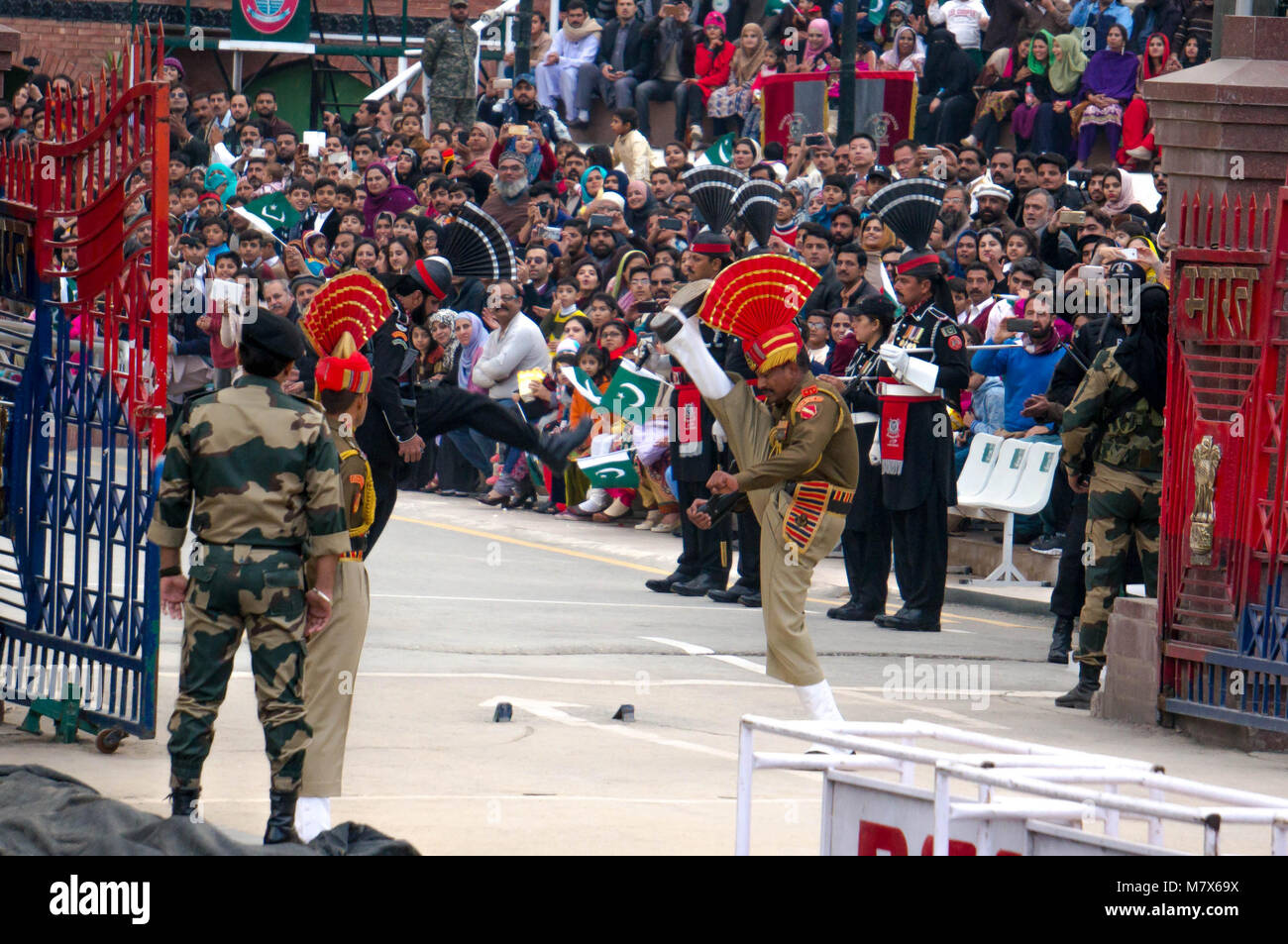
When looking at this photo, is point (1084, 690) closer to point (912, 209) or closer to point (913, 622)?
point (913, 622)

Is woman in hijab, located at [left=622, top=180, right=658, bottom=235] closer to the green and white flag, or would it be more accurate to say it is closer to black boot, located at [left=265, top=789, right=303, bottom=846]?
the green and white flag

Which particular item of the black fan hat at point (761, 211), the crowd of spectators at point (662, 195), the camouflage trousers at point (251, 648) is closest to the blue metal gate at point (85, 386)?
the camouflage trousers at point (251, 648)

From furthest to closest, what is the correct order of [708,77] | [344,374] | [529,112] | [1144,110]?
[529,112] → [708,77] → [1144,110] → [344,374]

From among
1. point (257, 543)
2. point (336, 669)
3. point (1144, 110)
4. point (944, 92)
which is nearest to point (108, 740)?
point (336, 669)

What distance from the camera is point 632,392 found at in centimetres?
1677

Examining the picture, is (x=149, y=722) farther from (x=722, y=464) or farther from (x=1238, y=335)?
(x=722, y=464)

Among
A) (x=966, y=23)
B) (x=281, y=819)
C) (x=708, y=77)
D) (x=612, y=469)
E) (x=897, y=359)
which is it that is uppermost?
(x=966, y=23)

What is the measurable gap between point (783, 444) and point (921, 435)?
3.95 meters

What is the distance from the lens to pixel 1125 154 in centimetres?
1883

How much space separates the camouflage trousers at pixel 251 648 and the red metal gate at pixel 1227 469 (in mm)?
4798

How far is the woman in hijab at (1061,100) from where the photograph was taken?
20000mm

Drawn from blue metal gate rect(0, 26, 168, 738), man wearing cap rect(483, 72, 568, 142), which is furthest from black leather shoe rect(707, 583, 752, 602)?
man wearing cap rect(483, 72, 568, 142)

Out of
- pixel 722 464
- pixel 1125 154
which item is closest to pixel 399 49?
pixel 1125 154

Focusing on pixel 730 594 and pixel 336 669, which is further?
pixel 730 594
